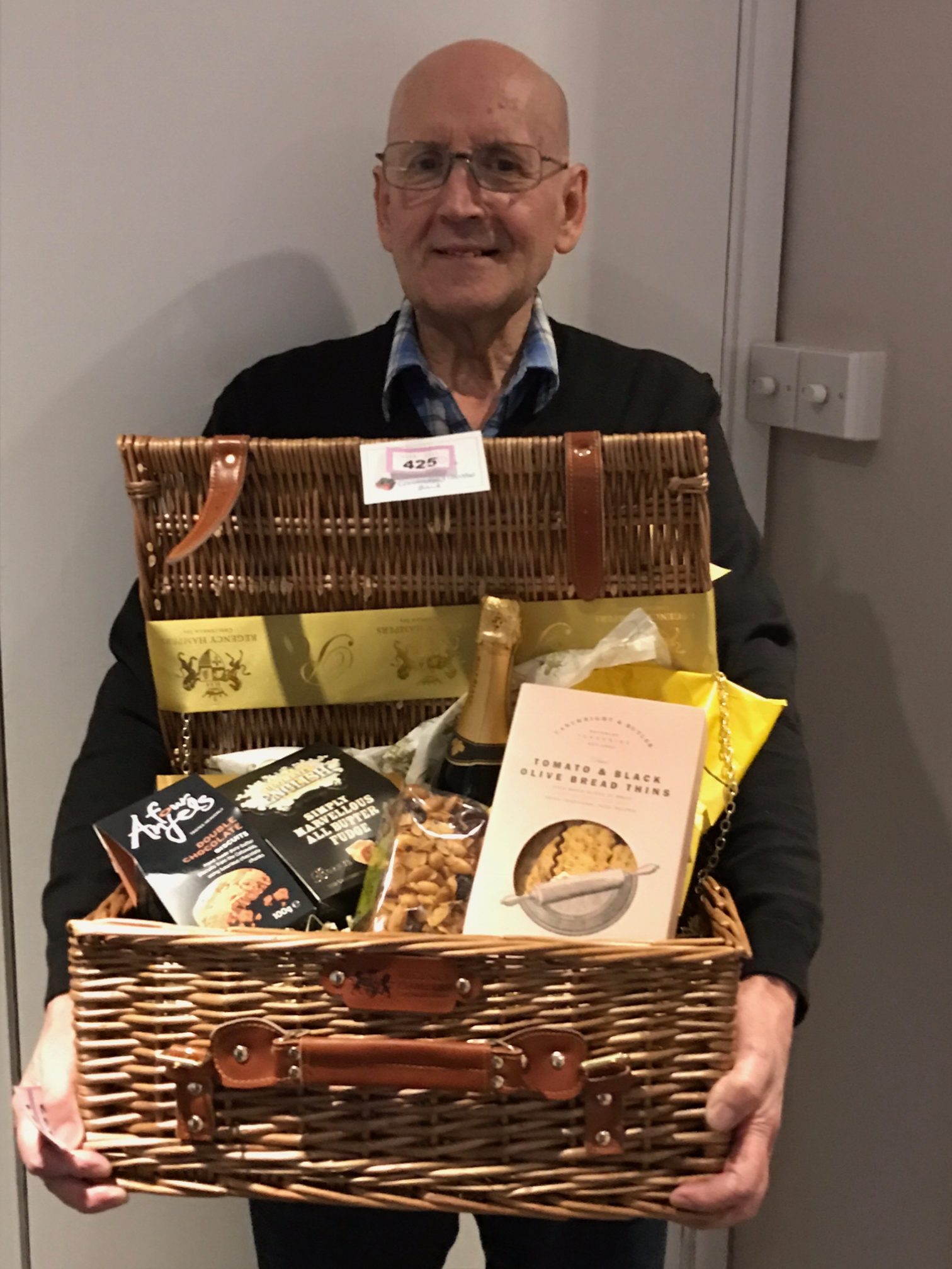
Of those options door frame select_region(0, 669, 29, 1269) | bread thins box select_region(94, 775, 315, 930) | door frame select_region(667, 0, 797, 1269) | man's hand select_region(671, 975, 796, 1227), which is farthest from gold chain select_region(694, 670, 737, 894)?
door frame select_region(0, 669, 29, 1269)

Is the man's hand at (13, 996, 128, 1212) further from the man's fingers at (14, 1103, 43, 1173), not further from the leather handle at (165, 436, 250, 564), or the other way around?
the leather handle at (165, 436, 250, 564)

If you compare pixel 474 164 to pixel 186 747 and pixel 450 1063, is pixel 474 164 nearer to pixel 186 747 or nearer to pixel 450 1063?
pixel 186 747

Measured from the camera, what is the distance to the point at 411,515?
0.92 meters

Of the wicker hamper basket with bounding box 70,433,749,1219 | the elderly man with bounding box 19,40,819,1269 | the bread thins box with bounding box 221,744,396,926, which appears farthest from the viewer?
the elderly man with bounding box 19,40,819,1269

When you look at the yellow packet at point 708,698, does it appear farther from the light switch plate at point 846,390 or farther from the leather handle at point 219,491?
the light switch plate at point 846,390

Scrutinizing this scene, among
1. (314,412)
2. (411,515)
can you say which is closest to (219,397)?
(314,412)

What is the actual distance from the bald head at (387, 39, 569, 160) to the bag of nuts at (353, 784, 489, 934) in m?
0.66

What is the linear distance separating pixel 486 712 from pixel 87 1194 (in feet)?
1.45

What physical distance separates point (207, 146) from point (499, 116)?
321 mm

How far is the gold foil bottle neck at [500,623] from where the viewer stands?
0.88 meters

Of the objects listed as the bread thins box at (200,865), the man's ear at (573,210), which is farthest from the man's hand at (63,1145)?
the man's ear at (573,210)

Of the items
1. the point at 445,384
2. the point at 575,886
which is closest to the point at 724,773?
the point at 575,886

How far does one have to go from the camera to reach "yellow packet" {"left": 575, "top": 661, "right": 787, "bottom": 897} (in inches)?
36.4

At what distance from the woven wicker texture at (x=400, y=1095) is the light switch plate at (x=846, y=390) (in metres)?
0.69
